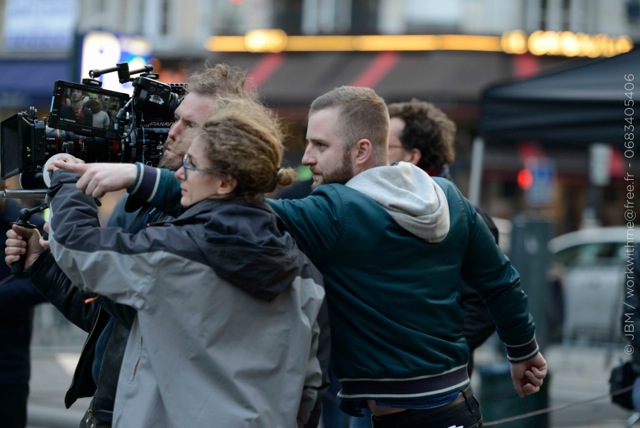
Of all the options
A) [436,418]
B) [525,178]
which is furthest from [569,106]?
[525,178]

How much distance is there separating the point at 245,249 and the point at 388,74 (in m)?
21.8

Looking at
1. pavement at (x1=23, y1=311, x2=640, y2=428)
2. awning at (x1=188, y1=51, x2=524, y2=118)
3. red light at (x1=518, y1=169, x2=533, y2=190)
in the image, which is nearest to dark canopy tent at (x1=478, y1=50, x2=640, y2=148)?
pavement at (x1=23, y1=311, x2=640, y2=428)

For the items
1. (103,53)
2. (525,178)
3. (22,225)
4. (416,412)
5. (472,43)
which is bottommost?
(525,178)

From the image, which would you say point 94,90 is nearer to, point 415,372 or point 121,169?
point 121,169

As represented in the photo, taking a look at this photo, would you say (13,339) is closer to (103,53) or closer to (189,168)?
(189,168)

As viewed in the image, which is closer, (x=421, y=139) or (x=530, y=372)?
(x=530, y=372)

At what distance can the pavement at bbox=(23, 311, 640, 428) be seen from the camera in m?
6.42

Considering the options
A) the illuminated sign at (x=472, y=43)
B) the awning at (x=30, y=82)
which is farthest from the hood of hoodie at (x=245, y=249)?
the awning at (x=30, y=82)

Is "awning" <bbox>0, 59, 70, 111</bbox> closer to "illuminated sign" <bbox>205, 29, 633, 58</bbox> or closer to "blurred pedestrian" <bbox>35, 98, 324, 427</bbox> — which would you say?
"illuminated sign" <bbox>205, 29, 633, 58</bbox>

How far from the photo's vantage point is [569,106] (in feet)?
26.2

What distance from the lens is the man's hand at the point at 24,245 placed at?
3.41 m

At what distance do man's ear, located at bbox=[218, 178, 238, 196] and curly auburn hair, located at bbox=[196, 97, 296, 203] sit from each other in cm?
1

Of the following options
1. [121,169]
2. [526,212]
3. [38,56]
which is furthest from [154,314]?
[38,56]

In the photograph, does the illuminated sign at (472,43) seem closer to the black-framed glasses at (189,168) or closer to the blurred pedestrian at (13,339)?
the blurred pedestrian at (13,339)
